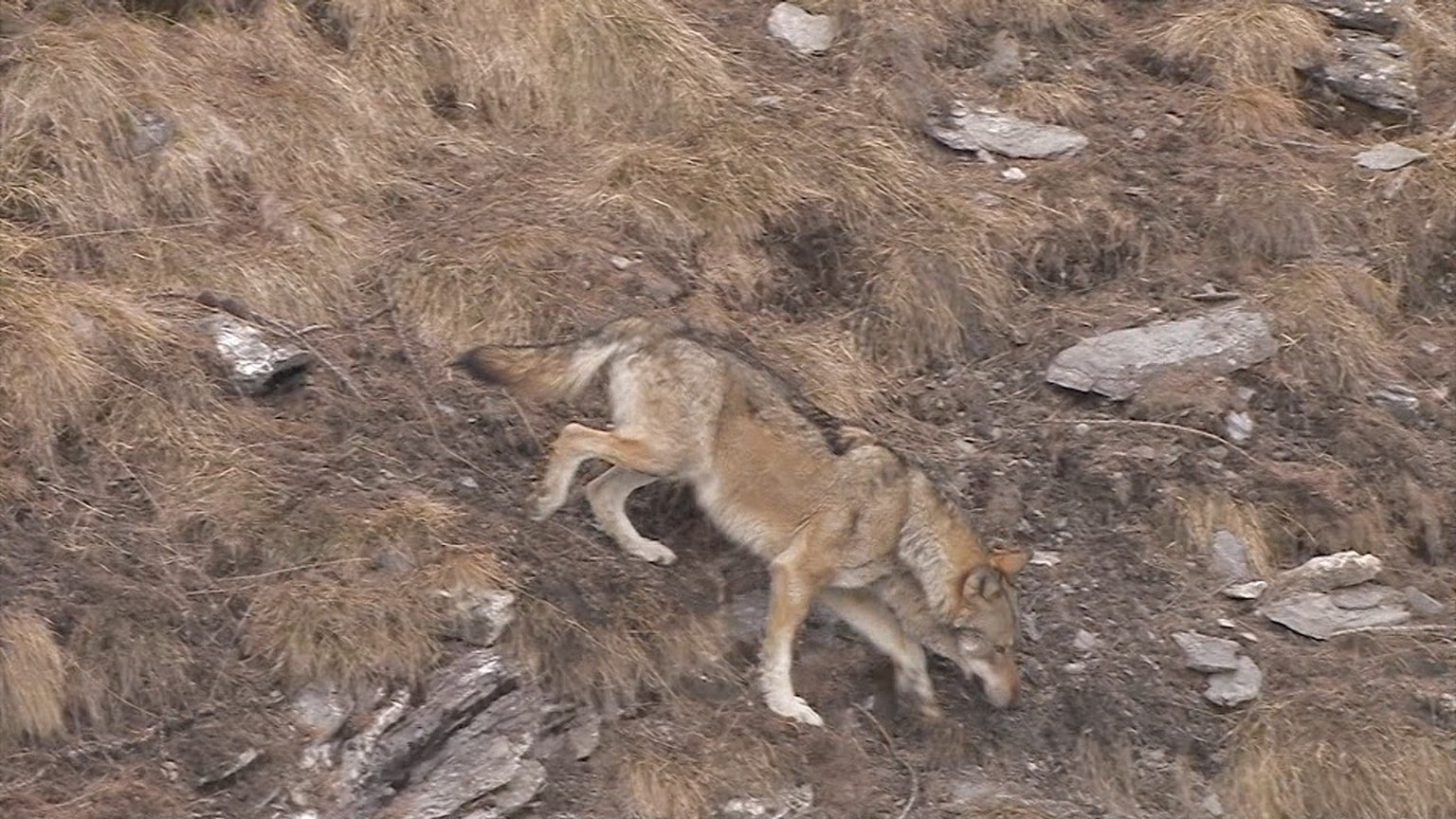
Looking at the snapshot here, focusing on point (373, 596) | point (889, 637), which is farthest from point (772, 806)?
point (373, 596)

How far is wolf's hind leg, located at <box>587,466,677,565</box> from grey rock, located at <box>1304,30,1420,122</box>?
21.0ft

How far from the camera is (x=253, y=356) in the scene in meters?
8.95

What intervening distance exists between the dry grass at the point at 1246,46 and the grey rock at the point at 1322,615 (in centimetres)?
432

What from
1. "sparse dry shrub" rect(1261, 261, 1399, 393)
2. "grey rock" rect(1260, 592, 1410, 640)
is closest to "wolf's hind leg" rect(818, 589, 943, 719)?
"grey rock" rect(1260, 592, 1410, 640)

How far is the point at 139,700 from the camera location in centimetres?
744

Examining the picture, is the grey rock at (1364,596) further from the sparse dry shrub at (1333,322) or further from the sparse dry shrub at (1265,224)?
the sparse dry shrub at (1265,224)

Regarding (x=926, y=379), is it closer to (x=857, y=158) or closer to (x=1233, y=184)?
(x=857, y=158)

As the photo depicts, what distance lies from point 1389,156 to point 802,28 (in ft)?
12.6

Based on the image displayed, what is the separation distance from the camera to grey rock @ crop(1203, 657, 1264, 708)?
8.82 m

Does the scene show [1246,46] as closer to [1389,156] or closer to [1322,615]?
[1389,156]

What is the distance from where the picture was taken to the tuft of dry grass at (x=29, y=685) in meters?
7.20

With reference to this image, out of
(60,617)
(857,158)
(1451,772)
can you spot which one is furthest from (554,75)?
(1451,772)

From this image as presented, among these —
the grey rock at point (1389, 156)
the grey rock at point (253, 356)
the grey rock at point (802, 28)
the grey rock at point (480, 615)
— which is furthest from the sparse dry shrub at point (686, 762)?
the grey rock at point (1389, 156)

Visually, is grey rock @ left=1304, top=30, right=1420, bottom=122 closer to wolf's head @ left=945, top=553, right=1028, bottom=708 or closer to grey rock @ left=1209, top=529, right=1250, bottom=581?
grey rock @ left=1209, top=529, right=1250, bottom=581
